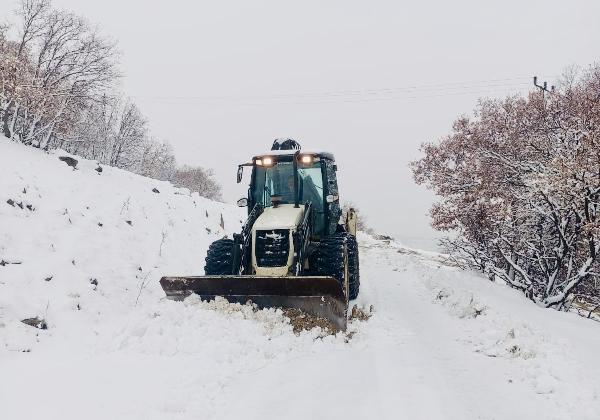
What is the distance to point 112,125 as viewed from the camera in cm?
4150

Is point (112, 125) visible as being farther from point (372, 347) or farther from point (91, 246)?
point (372, 347)

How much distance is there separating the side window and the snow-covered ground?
1.78 meters

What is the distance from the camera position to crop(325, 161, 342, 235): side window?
827 cm

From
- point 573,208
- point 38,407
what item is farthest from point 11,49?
point 573,208

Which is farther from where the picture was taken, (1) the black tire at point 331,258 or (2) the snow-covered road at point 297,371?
(1) the black tire at point 331,258

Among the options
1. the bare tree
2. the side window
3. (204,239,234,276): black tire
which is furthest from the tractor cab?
the bare tree

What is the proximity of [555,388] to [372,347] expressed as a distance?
2098 mm

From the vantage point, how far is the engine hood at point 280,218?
6891 mm

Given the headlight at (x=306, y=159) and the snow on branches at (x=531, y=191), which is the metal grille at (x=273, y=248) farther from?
the snow on branches at (x=531, y=191)

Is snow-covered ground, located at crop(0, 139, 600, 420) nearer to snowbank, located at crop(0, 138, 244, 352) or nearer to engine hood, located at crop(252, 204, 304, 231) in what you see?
snowbank, located at crop(0, 138, 244, 352)

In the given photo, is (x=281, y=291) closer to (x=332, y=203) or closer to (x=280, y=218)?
(x=280, y=218)

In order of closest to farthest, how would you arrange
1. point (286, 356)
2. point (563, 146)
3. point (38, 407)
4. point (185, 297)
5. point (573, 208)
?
1. point (38, 407)
2. point (286, 356)
3. point (185, 297)
4. point (573, 208)
5. point (563, 146)

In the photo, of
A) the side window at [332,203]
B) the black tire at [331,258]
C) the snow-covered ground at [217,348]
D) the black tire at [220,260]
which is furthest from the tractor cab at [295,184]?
the snow-covered ground at [217,348]

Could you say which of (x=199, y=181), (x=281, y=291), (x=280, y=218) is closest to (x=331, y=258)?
(x=280, y=218)
